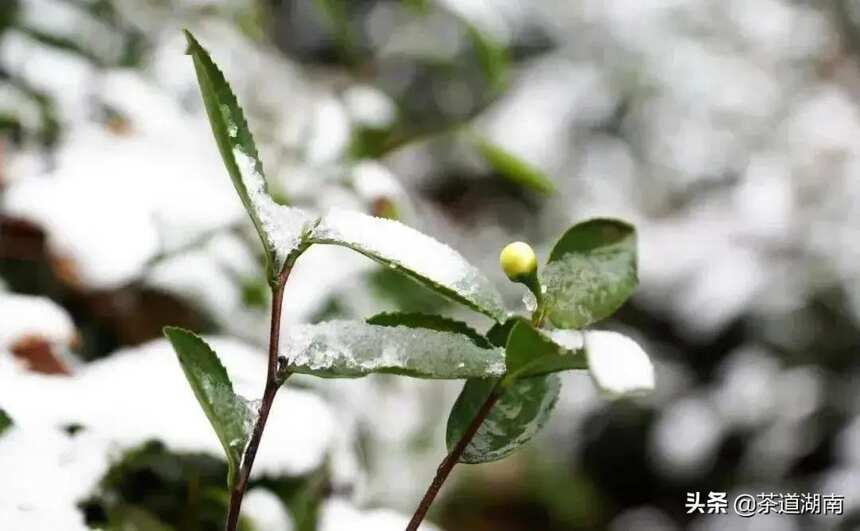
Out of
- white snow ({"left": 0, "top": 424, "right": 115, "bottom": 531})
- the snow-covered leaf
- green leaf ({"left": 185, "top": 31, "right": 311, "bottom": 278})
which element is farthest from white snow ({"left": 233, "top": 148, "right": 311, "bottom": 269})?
white snow ({"left": 0, "top": 424, "right": 115, "bottom": 531})

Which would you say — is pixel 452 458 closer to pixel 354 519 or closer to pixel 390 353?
pixel 390 353

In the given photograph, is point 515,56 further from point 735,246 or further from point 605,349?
point 605,349

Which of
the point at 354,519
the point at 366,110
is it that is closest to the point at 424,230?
the point at 366,110

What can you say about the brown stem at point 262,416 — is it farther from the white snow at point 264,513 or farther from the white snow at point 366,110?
the white snow at point 366,110

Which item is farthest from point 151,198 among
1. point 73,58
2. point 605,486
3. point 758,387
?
point 605,486

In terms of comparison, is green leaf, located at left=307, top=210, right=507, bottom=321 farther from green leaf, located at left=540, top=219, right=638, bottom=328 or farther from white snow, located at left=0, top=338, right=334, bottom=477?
white snow, located at left=0, top=338, right=334, bottom=477

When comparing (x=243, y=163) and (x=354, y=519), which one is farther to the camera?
(x=354, y=519)
